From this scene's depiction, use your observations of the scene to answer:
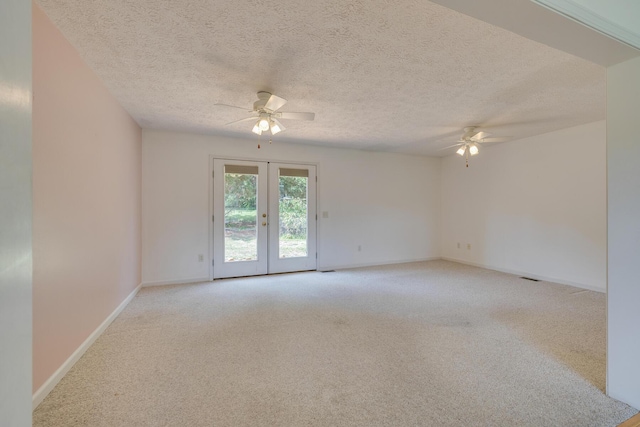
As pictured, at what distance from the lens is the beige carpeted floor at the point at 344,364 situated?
1.58 metres

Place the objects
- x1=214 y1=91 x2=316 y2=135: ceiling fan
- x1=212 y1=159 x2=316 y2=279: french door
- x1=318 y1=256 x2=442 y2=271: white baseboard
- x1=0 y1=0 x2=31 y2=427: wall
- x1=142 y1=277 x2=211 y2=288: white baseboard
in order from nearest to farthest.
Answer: x1=0 y1=0 x2=31 y2=427: wall
x1=214 y1=91 x2=316 y2=135: ceiling fan
x1=142 y1=277 x2=211 y2=288: white baseboard
x1=212 y1=159 x2=316 y2=279: french door
x1=318 y1=256 x2=442 y2=271: white baseboard

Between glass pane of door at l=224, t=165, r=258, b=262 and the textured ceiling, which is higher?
the textured ceiling

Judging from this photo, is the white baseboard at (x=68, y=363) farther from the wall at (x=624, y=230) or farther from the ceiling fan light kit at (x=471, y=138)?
the ceiling fan light kit at (x=471, y=138)

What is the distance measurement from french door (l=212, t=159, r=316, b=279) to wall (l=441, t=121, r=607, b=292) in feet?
10.9

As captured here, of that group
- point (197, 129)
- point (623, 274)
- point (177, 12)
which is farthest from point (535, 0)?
point (197, 129)

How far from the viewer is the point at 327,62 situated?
2244 mm

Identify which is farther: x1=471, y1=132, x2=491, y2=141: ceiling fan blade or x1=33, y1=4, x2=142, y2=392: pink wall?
x1=471, y1=132, x2=491, y2=141: ceiling fan blade

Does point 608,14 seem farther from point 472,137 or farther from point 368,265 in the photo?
point 368,265

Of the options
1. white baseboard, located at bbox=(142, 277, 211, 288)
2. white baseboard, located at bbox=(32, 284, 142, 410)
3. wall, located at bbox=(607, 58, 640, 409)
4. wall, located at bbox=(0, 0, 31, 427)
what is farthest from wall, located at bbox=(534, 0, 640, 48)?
white baseboard, located at bbox=(142, 277, 211, 288)

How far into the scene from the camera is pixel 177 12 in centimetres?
168

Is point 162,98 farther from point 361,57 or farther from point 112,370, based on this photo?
point 112,370

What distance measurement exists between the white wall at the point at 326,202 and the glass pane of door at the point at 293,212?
0.28m

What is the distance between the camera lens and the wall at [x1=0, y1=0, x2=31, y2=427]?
1.66 ft

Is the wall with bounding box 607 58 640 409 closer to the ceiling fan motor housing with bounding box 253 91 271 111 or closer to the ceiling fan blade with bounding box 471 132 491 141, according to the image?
the ceiling fan blade with bounding box 471 132 491 141
